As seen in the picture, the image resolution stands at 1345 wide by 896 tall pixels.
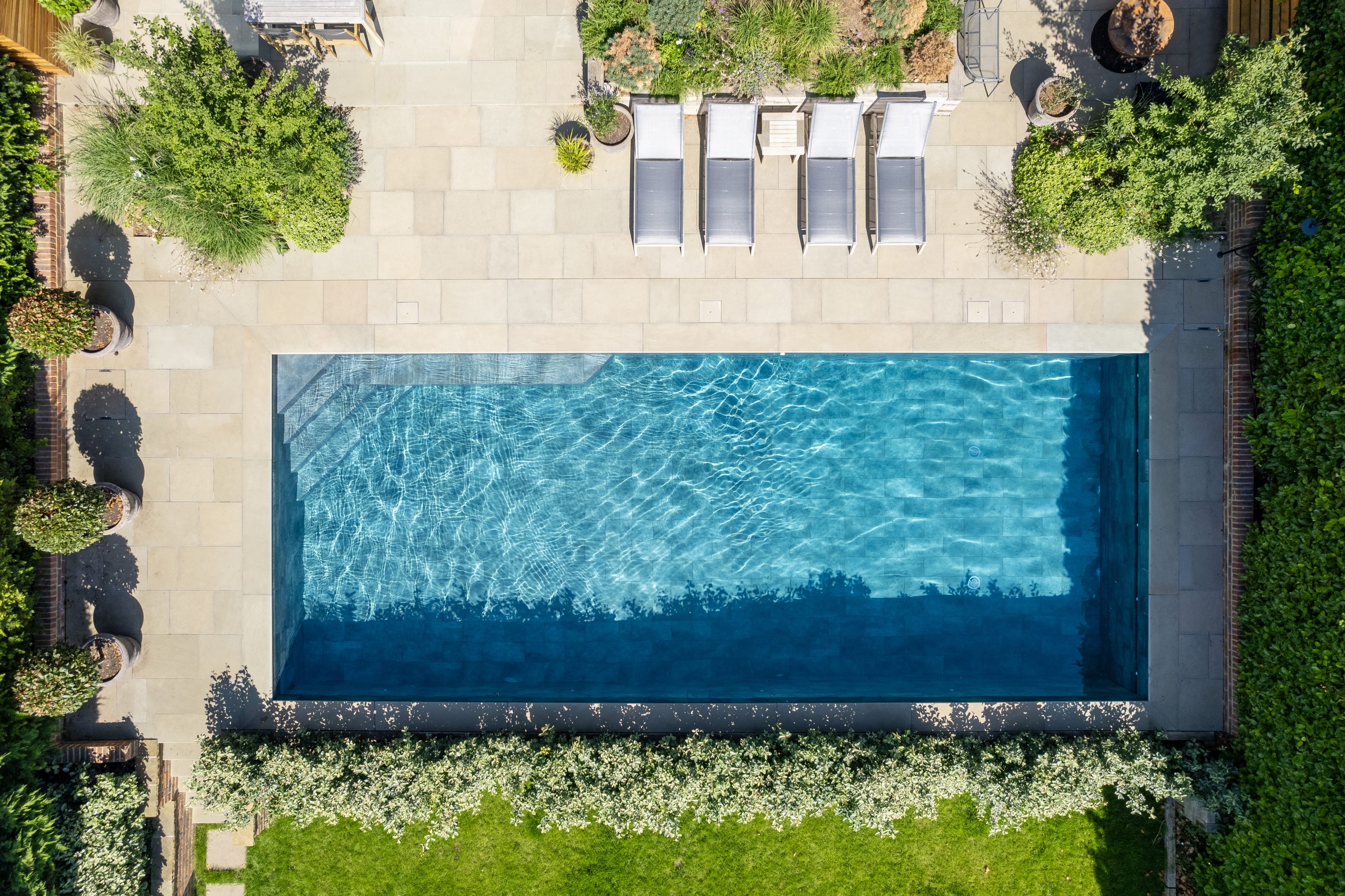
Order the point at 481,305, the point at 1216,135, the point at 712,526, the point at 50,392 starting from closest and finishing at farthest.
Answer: the point at 1216,135, the point at 50,392, the point at 481,305, the point at 712,526

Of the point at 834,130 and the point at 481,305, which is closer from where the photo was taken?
the point at 834,130

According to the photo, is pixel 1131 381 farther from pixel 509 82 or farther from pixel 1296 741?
pixel 509 82

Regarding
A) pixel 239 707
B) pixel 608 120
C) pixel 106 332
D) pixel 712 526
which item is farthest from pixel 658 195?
pixel 239 707

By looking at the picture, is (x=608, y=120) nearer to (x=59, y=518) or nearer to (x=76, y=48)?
(x=76, y=48)

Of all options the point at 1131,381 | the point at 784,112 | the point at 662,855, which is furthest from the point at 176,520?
the point at 1131,381

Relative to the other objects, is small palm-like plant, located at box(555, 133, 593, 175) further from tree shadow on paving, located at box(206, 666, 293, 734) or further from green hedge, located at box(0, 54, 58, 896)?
tree shadow on paving, located at box(206, 666, 293, 734)

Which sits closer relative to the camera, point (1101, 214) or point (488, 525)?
point (1101, 214)
